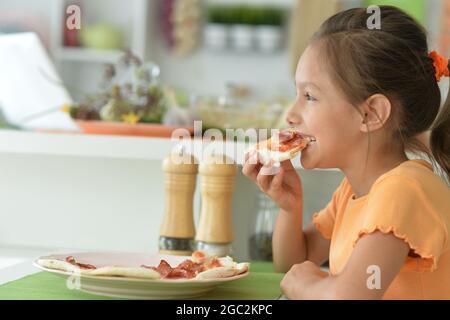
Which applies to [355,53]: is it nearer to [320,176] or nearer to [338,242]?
[338,242]

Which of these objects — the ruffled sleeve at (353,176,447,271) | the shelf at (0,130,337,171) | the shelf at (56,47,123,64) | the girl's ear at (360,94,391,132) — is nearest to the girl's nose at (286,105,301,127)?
the girl's ear at (360,94,391,132)

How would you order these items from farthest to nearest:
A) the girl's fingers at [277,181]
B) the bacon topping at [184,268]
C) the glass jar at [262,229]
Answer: the glass jar at [262,229] → the girl's fingers at [277,181] → the bacon topping at [184,268]

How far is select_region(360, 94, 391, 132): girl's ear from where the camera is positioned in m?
1.29

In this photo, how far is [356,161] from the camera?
1.34 m

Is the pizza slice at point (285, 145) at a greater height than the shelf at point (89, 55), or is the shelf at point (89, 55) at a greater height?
the shelf at point (89, 55)

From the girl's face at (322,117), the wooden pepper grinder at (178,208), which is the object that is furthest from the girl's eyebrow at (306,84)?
the wooden pepper grinder at (178,208)

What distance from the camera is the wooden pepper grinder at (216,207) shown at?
5.30ft

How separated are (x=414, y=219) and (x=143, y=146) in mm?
810

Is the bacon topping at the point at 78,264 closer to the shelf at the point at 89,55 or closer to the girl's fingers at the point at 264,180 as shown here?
the girl's fingers at the point at 264,180

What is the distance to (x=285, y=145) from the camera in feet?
4.40

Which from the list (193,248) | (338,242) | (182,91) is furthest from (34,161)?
(182,91)

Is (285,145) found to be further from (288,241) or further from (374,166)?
(288,241)

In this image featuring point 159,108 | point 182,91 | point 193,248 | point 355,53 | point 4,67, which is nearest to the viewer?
point 355,53

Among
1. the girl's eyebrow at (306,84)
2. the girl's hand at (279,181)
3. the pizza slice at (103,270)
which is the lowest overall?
the pizza slice at (103,270)
